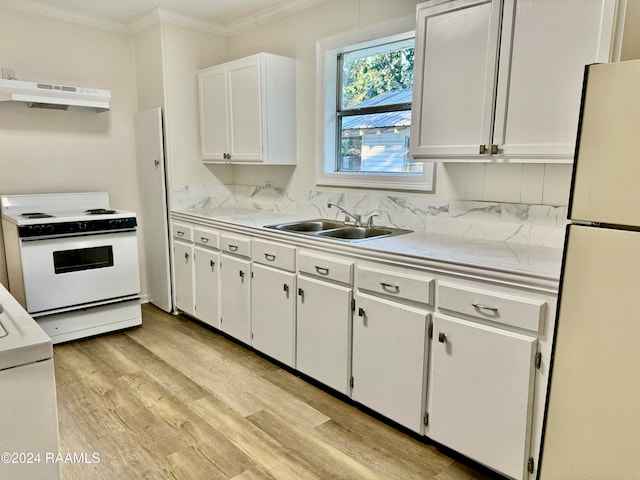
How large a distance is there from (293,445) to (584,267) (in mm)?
1537

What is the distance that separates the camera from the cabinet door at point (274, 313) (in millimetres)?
2766

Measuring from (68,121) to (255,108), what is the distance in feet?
5.50

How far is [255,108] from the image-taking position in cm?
335

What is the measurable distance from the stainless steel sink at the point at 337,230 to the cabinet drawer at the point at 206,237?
57cm

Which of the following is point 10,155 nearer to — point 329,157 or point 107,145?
point 107,145

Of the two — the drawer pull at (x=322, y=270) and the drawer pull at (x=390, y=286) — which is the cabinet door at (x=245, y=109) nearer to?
the drawer pull at (x=322, y=270)

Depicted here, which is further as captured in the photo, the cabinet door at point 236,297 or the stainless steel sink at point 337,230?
the cabinet door at point 236,297

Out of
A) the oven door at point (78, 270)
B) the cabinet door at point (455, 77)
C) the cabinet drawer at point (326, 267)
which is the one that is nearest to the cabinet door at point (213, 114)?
the oven door at point (78, 270)

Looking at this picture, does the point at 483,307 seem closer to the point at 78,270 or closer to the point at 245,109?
the point at 245,109

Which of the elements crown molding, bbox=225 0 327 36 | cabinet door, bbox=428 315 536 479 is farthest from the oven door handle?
cabinet door, bbox=428 315 536 479

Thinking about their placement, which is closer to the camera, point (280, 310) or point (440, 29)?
point (440, 29)

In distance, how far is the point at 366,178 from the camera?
10.1ft

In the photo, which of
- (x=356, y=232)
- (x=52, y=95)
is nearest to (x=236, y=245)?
(x=356, y=232)

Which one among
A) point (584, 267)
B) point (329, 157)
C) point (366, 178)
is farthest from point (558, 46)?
point (329, 157)
